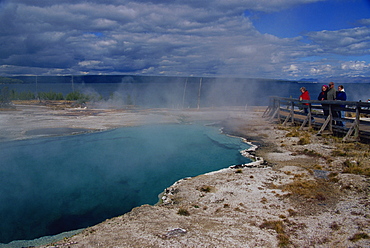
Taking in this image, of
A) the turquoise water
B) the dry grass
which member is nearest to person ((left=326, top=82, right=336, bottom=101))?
the turquoise water

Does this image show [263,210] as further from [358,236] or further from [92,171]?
[92,171]

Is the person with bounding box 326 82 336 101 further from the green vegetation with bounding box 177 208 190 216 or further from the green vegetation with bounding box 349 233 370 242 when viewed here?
the green vegetation with bounding box 177 208 190 216

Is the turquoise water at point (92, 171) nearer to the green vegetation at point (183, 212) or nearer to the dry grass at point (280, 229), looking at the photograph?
the green vegetation at point (183, 212)

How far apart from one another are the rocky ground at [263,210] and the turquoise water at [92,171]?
1.52 meters

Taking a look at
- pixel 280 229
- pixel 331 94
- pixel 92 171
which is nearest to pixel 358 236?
pixel 280 229

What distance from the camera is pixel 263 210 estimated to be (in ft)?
18.8

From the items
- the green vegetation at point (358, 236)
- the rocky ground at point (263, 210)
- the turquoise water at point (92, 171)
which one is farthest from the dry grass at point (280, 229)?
the turquoise water at point (92, 171)

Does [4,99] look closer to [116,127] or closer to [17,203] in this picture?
[116,127]

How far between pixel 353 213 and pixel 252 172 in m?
3.35

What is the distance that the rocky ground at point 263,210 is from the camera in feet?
15.0

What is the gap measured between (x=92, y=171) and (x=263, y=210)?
716 cm

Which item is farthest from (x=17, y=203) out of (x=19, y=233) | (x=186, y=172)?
(x=186, y=172)

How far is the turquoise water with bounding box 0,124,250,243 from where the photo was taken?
23.0ft

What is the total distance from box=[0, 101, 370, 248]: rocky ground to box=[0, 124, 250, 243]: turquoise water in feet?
5.00
